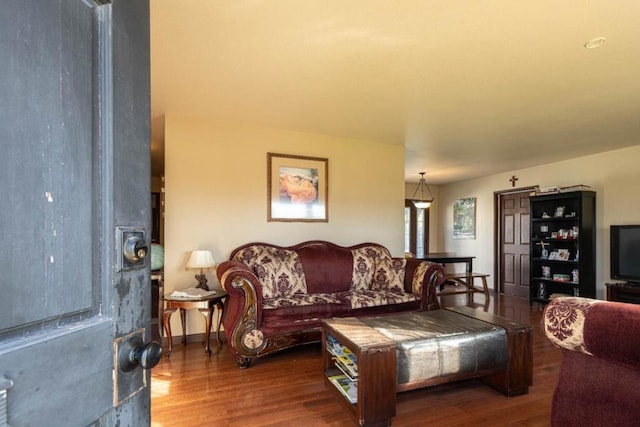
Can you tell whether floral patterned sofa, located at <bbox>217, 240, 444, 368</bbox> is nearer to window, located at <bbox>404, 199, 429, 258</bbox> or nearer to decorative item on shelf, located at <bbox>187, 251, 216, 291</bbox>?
decorative item on shelf, located at <bbox>187, 251, 216, 291</bbox>

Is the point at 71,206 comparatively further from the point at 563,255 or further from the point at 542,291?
the point at 542,291

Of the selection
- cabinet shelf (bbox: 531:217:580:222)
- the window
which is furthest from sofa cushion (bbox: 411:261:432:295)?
the window

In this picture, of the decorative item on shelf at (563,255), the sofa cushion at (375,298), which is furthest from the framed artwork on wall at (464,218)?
the sofa cushion at (375,298)

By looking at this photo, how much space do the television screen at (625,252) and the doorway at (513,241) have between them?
5.13 ft

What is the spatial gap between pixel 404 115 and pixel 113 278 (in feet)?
10.4

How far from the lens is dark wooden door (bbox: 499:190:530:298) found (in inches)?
231

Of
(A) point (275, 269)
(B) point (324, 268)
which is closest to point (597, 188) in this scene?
(B) point (324, 268)

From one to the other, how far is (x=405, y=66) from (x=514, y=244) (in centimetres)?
502

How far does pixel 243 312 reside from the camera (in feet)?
9.02

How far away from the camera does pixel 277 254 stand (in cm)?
350

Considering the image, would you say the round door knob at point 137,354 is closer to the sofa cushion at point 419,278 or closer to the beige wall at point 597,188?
the sofa cushion at point 419,278

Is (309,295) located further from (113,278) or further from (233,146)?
(113,278)

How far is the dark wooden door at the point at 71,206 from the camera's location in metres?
0.47

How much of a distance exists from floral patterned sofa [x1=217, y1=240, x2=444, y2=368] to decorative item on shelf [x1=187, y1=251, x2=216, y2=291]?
0.60ft
